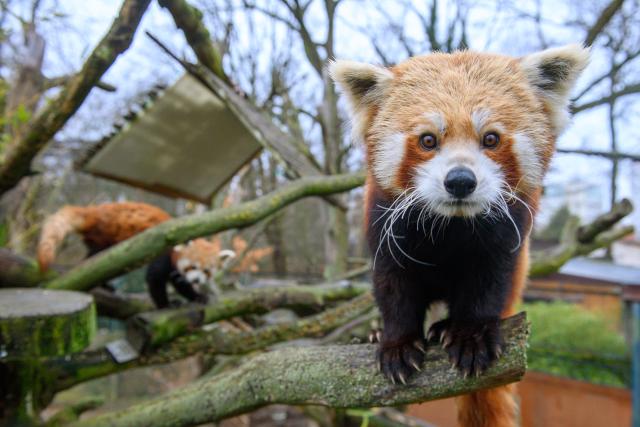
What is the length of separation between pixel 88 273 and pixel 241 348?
1.08 m

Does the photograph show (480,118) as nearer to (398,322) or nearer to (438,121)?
(438,121)

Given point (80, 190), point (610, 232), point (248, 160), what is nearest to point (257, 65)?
point (248, 160)

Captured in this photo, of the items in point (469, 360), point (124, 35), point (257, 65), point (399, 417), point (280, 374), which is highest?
point (257, 65)

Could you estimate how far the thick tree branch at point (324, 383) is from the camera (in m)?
1.25

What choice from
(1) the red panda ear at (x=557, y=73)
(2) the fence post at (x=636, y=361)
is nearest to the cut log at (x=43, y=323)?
(1) the red panda ear at (x=557, y=73)

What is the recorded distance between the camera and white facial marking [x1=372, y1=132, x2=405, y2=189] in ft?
4.23

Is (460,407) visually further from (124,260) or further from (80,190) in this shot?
(80,190)

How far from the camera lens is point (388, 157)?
1323 millimetres

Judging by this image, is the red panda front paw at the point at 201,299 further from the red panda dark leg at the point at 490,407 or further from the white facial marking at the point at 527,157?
the white facial marking at the point at 527,157

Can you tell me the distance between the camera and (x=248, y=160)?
4453mm

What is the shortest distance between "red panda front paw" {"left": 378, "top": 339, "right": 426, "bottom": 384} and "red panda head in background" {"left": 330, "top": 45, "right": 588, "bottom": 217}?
0.43 meters

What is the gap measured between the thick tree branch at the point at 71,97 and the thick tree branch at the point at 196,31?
1.08ft

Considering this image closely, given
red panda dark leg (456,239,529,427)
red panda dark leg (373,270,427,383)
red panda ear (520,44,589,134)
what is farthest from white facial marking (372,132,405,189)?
red panda dark leg (456,239,529,427)

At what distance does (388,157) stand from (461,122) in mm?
229
